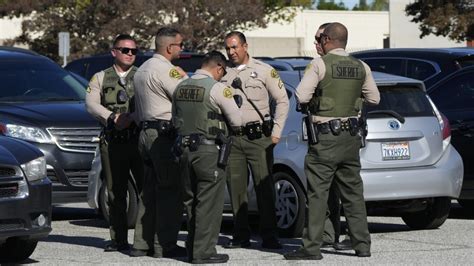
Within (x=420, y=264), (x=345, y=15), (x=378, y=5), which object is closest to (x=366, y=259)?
(x=420, y=264)

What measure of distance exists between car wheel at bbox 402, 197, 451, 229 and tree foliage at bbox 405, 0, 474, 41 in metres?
36.2

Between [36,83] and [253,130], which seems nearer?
[253,130]

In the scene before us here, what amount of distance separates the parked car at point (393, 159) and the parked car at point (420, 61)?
3.18m

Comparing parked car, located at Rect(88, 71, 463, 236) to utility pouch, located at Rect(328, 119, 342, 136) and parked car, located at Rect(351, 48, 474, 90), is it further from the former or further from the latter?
parked car, located at Rect(351, 48, 474, 90)

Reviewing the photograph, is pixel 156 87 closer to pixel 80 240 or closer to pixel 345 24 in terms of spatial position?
pixel 80 240

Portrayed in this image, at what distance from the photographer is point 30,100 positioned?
14477 mm

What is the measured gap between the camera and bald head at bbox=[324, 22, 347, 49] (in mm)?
10341

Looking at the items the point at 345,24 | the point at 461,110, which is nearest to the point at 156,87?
the point at 461,110

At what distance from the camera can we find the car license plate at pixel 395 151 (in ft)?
38.1

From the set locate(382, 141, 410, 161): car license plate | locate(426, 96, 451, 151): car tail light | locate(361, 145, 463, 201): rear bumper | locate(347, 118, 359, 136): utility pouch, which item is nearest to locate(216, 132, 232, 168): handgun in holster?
locate(347, 118, 359, 136): utility pouch

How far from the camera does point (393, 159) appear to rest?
11.7 m

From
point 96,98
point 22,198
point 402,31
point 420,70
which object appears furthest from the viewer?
point 402,31

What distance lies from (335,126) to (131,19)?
35846 mm

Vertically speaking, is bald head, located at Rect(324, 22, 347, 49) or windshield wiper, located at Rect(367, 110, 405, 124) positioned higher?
bald head, located at Rect(324, 22, 347, 49)
